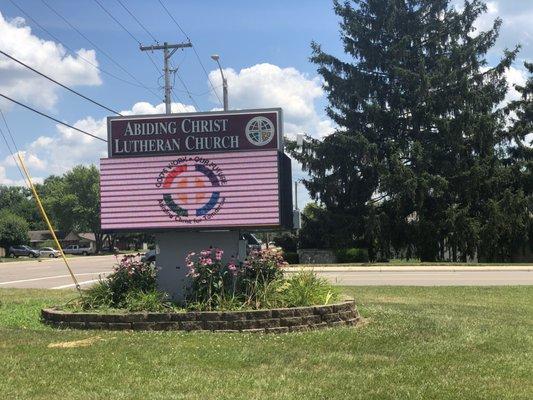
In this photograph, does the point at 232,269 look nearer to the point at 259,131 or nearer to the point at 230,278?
the point at 230,278

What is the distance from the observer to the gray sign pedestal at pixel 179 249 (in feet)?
33.1

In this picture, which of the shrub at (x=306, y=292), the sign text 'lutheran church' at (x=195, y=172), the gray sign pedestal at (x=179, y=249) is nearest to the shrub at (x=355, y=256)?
the sign text 'lutheran church' at (x=195, y=172)

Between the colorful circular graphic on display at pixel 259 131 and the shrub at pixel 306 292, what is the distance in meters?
2.26

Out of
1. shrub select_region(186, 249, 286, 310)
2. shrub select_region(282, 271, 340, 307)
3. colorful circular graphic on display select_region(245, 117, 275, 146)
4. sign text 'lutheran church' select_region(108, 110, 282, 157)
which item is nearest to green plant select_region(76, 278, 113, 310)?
shrub select_region(186, 249, 286, 310)

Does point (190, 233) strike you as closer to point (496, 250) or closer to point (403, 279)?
point (403, 279)

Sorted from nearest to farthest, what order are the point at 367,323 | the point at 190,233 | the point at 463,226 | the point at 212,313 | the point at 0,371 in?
the point at 0,371
the point at 212,313
the point at 367,323
the point at 190,233
the point at 463,226

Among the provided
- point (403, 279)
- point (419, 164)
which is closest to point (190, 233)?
point (403, 279)

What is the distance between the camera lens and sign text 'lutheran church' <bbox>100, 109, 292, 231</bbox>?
32.5 ft

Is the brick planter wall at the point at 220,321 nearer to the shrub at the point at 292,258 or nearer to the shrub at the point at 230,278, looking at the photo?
the shrub at the point at 230,278

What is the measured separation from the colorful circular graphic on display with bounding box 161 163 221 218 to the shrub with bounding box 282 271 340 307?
1795 mm

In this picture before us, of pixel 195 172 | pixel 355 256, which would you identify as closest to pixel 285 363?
pixel 195 172

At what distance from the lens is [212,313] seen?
8.36m

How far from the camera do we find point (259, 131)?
10133 mm

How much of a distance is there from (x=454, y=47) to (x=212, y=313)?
3042cm
